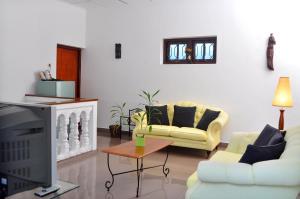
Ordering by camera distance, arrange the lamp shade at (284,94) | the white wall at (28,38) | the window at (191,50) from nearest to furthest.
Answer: the lamp shade at (284,94)
the white wall at (28,38)
the window at (191,50)

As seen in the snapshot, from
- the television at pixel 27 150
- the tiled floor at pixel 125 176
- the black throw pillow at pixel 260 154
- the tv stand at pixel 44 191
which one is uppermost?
the television at pixel 27 150

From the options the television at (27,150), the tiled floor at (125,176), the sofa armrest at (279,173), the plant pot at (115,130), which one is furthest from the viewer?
the plant pot at (115,130)

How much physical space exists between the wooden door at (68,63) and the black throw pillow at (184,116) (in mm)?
2952

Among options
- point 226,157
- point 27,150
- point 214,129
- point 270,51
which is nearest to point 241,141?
point 226,157

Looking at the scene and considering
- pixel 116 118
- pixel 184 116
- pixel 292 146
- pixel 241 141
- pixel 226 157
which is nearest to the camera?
pixel 292 146

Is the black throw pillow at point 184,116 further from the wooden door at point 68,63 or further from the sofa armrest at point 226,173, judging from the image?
the sofa armrest at point 226,173

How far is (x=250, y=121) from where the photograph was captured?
5.53 meters

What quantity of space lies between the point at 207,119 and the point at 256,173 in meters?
3.16

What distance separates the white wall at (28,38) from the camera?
545 cm

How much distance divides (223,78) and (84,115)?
2.79 metres

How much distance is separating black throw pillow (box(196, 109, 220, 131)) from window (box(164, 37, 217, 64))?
114 cm

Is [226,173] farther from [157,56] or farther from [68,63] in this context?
[68,63]

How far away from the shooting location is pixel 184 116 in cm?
557

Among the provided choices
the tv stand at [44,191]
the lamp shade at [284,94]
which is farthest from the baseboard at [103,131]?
the tv stand at [44,191]
